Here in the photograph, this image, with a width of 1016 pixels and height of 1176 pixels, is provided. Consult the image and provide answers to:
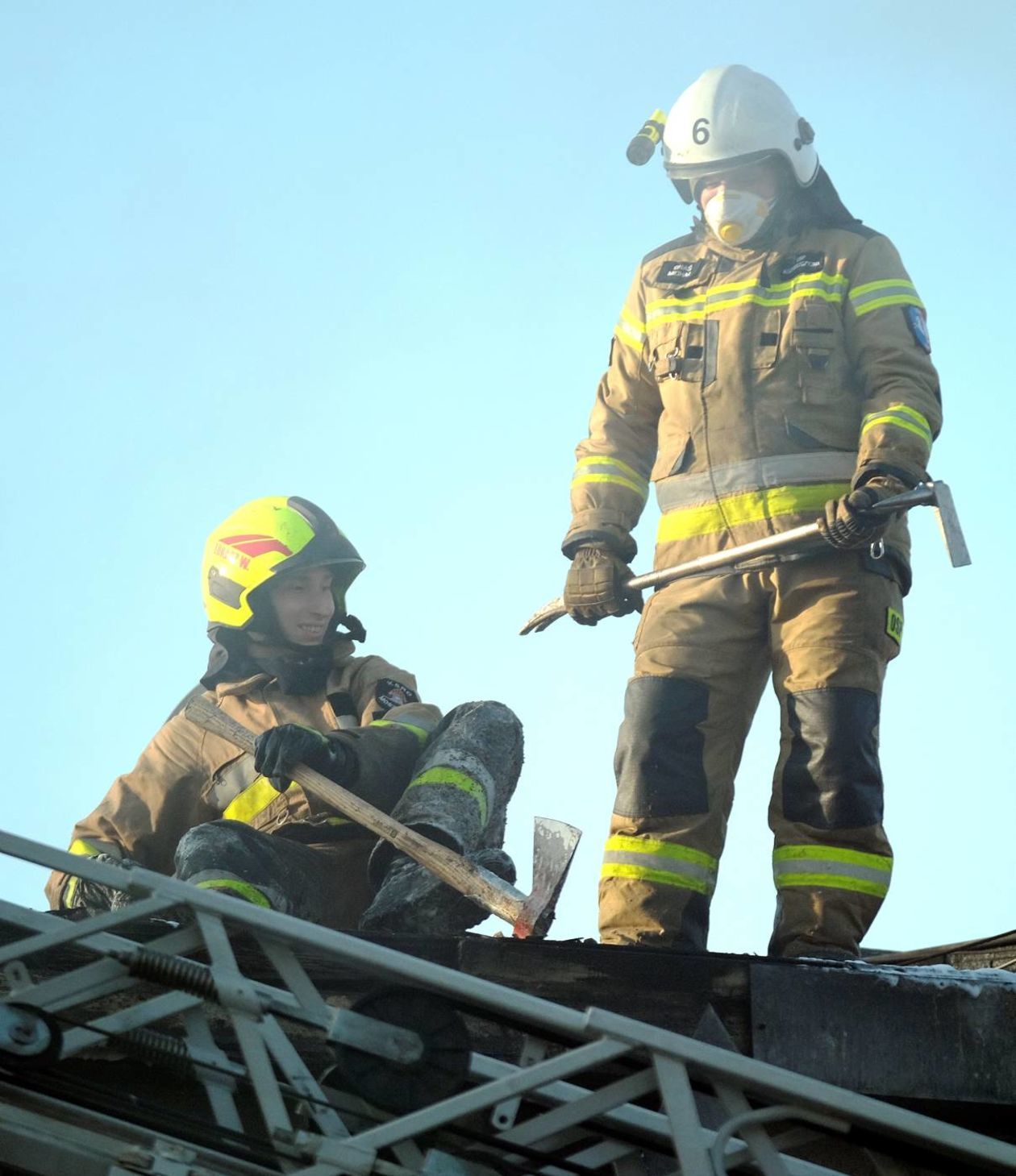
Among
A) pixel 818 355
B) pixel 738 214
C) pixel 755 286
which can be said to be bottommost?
pixel 818 355

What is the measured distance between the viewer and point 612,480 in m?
5.96

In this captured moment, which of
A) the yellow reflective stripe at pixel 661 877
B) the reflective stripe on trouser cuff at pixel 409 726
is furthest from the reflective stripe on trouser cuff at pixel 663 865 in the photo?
the reflective stripe on trouser cuff at pixel 409 726

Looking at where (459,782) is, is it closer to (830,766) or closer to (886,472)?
(830,766)

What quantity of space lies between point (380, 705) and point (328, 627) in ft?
1.39

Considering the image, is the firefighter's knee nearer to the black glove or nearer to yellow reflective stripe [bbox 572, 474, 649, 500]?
the black glove

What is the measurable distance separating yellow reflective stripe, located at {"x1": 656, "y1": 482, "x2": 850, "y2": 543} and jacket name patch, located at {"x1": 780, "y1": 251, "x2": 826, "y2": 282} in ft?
2.27

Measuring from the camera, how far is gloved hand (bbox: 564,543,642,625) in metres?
5.78

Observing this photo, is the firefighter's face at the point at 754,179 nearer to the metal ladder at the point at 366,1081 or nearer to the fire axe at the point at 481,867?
the fire axe at the point at 481,867

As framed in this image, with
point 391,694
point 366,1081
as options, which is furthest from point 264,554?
point 366,1081

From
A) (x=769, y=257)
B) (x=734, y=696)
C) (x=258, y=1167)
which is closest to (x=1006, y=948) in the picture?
(x=734, y=696)

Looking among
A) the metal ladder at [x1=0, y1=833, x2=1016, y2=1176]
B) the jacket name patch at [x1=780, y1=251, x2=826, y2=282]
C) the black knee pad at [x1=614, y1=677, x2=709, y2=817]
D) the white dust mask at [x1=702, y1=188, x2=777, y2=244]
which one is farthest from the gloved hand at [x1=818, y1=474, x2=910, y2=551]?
the metal ladder at [x1=0, y1=833, x2=1016, y2=1176]

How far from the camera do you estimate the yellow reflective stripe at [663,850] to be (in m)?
5.20

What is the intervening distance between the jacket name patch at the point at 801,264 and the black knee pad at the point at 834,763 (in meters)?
1.36

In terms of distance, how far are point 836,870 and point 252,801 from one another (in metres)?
1.86
